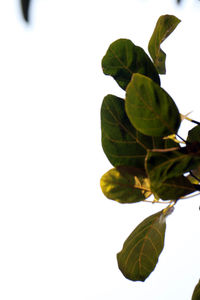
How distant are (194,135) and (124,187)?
0.43 ft

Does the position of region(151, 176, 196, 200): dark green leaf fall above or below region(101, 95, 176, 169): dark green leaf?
below

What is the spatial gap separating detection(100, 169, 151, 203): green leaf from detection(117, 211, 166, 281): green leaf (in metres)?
0.06

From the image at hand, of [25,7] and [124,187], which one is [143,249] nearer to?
[124,187]

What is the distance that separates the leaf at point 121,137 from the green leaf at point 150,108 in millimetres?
55

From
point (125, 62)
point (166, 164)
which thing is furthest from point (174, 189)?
point (125, 62)

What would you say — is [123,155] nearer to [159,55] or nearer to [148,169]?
[148,169]

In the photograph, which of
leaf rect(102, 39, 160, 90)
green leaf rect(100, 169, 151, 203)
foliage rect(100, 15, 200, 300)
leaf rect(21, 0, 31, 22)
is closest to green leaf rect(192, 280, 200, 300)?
foliage rect(100, 15, 200, 300)

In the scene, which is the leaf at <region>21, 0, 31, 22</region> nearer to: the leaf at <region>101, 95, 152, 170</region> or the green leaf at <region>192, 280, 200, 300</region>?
the leaf at <region>101, 95, 152, 170</region>

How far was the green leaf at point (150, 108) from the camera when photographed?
0.42 meters

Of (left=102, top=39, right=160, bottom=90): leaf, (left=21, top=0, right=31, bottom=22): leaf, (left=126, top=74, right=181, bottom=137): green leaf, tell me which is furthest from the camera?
(left=21, top=0, right=31, bottom=22): leaf

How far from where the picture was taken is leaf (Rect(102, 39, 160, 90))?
535 millimetres

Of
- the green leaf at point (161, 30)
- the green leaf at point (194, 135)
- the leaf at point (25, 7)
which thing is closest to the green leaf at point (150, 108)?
the green leaf at point (194, 135)

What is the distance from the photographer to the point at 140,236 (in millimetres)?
565

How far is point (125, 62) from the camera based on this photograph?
1.79ft
